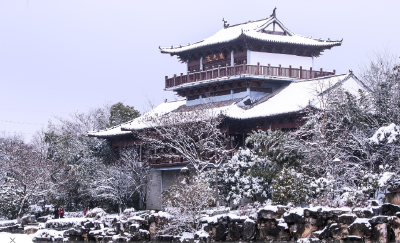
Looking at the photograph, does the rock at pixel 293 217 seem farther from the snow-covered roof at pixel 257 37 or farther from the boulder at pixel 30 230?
the snow-covered roof at pixel 257 37

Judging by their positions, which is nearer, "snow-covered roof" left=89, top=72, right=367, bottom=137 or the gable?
"snow-covered roof" left=89, top=72, right=367, bottom=137

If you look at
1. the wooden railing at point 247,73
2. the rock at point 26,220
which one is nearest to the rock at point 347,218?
the wooden railing at point 247,73

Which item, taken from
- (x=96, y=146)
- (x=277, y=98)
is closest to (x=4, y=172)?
(x=96, y=146)

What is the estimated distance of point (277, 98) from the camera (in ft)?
99.3

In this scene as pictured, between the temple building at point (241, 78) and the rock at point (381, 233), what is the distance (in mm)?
12970

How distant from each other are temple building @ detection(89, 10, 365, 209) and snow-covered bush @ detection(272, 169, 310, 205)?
241 inches

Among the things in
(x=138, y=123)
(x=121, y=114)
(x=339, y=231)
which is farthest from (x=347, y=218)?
(x=121, y=114)

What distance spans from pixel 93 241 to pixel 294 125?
11110 millimetres

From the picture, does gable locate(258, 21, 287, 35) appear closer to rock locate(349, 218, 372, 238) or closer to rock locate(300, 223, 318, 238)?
rock locate(300, 223, 318, 238)

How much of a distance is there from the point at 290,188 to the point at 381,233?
6.63 meters

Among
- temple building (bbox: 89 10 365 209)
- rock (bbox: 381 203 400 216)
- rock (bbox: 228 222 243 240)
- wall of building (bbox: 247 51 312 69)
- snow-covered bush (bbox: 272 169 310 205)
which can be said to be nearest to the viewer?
rock (bbox: 381 203 400 216)

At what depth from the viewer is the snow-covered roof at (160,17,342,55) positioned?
32844mm

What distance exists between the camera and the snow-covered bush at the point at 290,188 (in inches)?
874

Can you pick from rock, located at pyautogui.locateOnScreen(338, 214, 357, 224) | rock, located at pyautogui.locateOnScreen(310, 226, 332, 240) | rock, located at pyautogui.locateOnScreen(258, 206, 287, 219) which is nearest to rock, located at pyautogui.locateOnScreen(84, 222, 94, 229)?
rock, located at pyautogui.locateOnScreen(258, 206, 287, 219)
